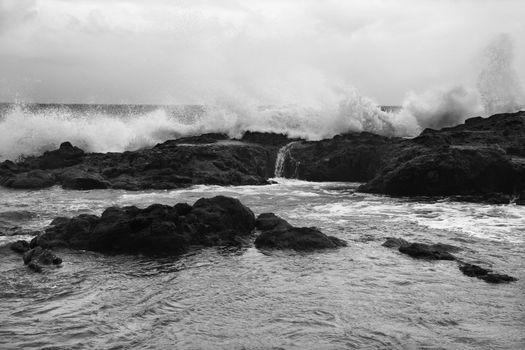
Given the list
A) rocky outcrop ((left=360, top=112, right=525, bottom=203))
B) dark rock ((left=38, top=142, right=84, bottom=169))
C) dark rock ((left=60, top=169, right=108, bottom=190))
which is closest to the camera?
rocky outcrop ((left=360, top=112, right=525, bottom=203))

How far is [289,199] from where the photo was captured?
18.3 metres

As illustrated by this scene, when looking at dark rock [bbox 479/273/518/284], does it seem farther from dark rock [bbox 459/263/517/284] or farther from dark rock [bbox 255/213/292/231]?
dark rock [bbox 255/213/292/231]

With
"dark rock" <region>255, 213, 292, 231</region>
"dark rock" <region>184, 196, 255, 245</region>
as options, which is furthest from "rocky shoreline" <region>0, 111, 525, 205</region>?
"dark rock" <region>184, 196, 255, 245</region>

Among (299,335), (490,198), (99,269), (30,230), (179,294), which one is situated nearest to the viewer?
(299,335)

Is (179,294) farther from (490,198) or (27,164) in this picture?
(27,164)

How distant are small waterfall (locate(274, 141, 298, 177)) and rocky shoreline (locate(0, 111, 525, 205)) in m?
0.05

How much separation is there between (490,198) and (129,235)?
11.1 m

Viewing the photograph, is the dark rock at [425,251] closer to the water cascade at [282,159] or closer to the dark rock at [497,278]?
the dark rock at [497,278]

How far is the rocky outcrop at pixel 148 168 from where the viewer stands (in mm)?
20688

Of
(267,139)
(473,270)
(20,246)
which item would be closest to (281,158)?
(267,139)

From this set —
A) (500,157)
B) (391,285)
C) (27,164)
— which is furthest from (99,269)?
(27,164)

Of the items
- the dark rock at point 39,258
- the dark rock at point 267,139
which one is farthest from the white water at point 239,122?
the dark rock at point 39,258

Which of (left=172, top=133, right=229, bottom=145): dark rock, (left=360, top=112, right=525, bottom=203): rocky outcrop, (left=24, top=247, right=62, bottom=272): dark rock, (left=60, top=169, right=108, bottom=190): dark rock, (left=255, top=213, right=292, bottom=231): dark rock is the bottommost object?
(left=24, top=247, right=62, bottom=272): dark rock

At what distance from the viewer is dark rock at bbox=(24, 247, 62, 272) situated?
10.2 m
